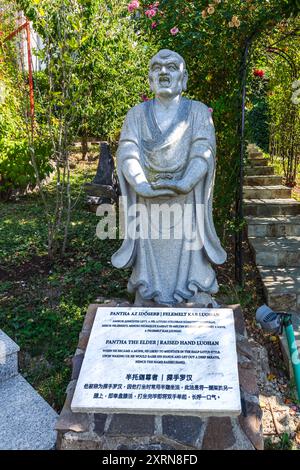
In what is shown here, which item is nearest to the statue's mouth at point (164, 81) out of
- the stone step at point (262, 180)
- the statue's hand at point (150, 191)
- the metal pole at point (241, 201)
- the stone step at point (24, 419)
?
the statue's hand at point (150, 191)

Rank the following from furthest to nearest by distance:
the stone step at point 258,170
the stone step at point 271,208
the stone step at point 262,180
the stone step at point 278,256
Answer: the stone step at point 258,170 < the stone step at point 262,180 < the stone step at point 271,208 < the stone step at point 278,256

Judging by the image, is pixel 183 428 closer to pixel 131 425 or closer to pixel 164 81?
pixel 131 425

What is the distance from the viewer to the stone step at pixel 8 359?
304 cm

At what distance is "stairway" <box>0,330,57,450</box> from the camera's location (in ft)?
8.06

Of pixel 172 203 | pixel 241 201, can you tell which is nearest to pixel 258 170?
pixel 241 201

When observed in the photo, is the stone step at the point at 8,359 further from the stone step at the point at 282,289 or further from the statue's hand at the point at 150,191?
the stone step at the point at 282,289

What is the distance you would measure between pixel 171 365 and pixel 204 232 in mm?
1193

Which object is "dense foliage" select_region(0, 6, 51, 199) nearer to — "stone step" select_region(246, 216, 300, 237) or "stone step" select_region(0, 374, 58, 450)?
"stone step" select_region(246, 216, 300, 237)

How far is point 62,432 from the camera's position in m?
2.11

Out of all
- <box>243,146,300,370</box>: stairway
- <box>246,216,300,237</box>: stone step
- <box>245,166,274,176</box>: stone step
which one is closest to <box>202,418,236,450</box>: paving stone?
<box>243,146,300,370</box>: stairway

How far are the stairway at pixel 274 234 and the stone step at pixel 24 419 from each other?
2.09m

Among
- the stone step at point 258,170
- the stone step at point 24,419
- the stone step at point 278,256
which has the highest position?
the stone step at point 258,170

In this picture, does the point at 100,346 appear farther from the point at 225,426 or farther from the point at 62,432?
the point at 225,426

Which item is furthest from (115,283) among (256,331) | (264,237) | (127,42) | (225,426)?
(127,42)
